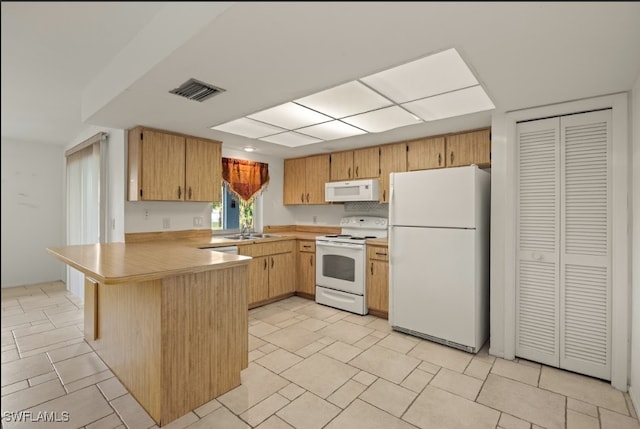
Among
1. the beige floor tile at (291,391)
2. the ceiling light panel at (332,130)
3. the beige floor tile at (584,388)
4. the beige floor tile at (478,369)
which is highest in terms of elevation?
the ceiling light panel at (332,130)

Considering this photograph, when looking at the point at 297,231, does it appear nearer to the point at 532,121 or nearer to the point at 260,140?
the point at 260,140

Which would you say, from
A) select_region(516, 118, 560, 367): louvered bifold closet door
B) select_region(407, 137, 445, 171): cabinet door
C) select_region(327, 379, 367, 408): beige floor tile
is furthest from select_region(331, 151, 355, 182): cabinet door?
select_region(327, 379, 367, 408): beige floor tile

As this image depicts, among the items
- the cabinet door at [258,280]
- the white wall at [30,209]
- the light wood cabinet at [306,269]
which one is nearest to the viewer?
the white wall at [30,209]

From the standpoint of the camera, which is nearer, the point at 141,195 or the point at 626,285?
the point at 626,285

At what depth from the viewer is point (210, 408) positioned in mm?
1991

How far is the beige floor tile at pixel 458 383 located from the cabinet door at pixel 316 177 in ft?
8.84

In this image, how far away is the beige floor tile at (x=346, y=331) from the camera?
3.04 m

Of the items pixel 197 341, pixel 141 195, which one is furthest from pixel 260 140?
pixel 197 341

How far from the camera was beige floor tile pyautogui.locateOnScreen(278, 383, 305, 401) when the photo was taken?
2.11m

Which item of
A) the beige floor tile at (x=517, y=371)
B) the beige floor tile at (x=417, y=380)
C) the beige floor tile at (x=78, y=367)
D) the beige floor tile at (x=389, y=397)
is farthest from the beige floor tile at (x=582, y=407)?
the beige floor tile at (x=78, y=367)

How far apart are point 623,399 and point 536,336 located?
23.3 inches

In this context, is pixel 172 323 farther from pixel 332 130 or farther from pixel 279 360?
pixel 332 130

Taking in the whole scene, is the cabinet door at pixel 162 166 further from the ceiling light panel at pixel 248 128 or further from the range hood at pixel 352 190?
the range hood at pixel 352 190

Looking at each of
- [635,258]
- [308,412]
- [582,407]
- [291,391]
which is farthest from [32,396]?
[635,258]
